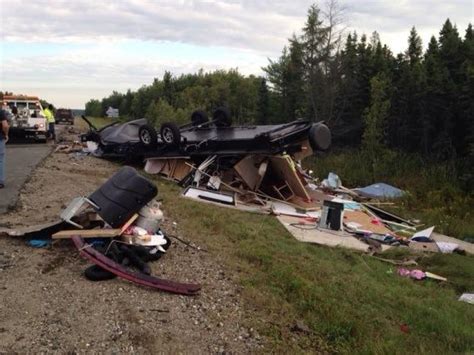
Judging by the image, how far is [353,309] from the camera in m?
6.05

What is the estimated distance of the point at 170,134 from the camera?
597 inches

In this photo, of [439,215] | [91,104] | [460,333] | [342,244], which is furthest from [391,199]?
[91,104]

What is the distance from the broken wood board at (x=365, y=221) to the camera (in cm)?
1178

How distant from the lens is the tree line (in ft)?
80.5

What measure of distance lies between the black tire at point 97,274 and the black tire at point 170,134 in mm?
9322

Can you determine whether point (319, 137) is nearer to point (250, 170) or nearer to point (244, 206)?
point (250, 170)

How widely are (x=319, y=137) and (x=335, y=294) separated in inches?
271

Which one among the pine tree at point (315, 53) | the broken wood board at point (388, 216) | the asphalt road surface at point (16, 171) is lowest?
the broken wood board at point (388, 216)

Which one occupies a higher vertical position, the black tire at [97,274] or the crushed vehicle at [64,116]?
the crushed vehicle at [64,116]

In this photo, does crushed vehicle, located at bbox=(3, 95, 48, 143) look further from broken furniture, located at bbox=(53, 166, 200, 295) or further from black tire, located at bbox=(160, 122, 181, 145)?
broken furniture, located at bbox=(53, 166, 200, 295)

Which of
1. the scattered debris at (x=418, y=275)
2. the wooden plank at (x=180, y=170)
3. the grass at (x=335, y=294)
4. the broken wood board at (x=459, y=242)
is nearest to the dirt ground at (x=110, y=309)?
the grass at (x=335, y=294)

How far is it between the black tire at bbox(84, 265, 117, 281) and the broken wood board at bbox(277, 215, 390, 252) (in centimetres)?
475

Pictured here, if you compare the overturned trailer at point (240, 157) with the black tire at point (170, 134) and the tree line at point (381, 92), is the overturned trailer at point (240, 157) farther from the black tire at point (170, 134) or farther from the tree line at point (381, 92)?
the tree line at point (381, 92)

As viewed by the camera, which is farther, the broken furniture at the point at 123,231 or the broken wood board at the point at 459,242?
the broken wood board at the point at 459,242
